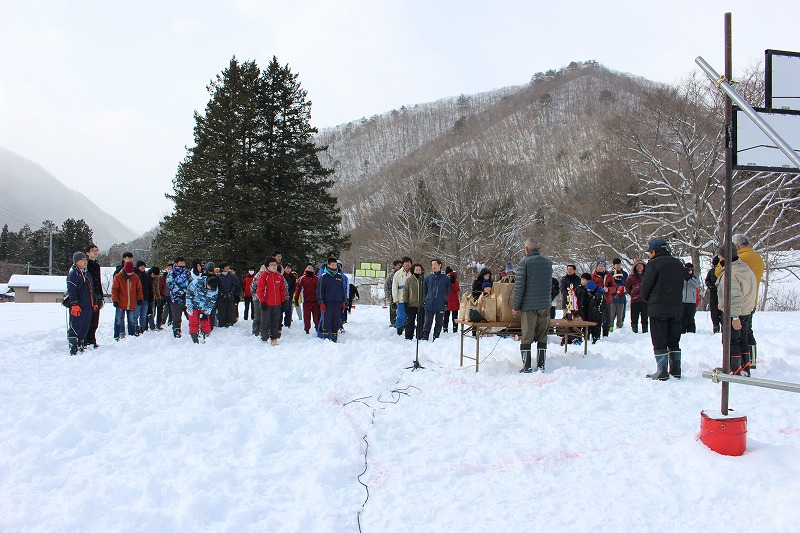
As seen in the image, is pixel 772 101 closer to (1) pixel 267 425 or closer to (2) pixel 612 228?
(1) pixel 267 425

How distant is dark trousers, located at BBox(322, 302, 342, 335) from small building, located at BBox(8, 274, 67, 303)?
63690 millimetres

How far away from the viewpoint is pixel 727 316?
14.2ft

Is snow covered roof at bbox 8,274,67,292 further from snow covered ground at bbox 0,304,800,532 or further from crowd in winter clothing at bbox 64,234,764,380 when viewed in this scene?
snow covered ground at bbox 0,304,800,532

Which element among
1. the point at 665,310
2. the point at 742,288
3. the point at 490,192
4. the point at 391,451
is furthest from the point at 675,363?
the point at 490,192

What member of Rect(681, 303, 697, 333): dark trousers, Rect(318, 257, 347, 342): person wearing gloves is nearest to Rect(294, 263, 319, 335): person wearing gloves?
Rect(318, 257, 347, 342): person wearing gloves

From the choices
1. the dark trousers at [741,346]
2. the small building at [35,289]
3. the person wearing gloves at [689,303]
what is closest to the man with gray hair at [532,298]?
the dark trousers at [741,346]

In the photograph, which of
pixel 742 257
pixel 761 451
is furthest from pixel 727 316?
pixel 742 257

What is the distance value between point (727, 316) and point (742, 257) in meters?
3.95

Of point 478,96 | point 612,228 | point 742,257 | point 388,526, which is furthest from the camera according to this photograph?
point 478,96

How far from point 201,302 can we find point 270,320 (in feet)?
5.30

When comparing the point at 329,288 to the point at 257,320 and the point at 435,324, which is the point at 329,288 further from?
the point at 435,324

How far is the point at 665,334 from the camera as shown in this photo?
271 inches

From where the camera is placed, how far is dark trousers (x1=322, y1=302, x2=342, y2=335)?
11445 mm

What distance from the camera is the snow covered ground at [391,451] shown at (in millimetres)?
3455
